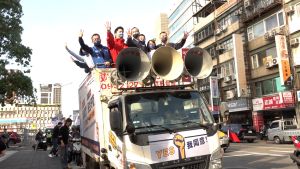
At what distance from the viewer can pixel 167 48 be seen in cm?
688

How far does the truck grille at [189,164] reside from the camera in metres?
6.01

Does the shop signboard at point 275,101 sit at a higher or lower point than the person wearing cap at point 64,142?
higher

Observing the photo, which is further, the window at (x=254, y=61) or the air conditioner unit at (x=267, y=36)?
the window at (x=254, y=61)

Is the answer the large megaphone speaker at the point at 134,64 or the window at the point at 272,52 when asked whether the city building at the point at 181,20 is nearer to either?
the window at the point at 272,52

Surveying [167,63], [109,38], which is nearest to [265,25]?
[109,38]

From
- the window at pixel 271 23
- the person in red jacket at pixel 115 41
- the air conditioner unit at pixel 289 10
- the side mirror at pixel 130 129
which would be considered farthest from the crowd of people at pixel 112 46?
the window at pixel 271 23

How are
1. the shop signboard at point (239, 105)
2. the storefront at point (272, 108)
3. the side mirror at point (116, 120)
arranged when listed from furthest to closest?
1. the shop signboard at point (239, 105)
2. the storefront at point (272, 108)
3. the side mirror at point (116, 120)

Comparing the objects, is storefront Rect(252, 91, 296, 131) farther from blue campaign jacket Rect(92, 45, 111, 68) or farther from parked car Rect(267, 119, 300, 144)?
blue campaign jacket Rect(92, 45, 111, 68)

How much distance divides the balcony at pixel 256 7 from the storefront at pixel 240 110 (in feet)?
26.1

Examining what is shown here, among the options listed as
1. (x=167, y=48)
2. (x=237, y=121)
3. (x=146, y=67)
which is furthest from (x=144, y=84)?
(x=237, y=121)

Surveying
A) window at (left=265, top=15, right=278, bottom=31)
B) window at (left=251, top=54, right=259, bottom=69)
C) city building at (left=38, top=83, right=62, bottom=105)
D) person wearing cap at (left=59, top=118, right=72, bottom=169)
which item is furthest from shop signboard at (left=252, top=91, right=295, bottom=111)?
city building at (left=38, top=83, right=62, bottom=105)

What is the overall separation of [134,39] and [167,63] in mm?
1634

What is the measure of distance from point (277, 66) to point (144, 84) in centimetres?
2776

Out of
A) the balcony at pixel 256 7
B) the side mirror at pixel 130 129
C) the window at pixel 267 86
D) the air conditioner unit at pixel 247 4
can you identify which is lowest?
the side mirror at pixel 130 129
